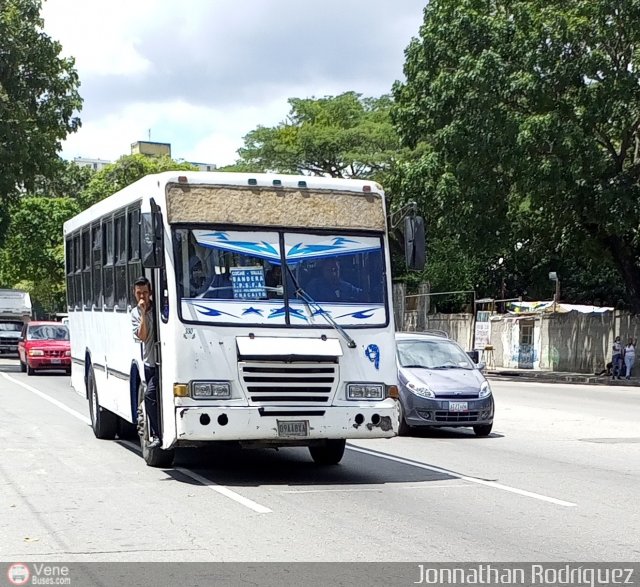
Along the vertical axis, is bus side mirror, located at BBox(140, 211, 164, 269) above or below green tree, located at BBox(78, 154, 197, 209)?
below

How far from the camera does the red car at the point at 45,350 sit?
1308 inches

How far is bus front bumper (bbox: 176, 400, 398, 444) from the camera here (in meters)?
10.8

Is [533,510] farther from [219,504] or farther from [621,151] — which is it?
[621,151]

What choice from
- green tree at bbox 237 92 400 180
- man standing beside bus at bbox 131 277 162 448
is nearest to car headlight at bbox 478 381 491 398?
man standing beside bus at bbox 131 277 162 448

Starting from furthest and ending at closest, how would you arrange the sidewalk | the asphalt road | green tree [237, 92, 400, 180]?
green tree [237, 92, 400, 180] < the sidewalk < the asphalt road

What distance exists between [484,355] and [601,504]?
39.7 metres

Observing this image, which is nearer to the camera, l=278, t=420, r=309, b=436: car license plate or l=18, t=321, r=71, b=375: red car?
l=278, t=420, r=309, b=436: car license plate

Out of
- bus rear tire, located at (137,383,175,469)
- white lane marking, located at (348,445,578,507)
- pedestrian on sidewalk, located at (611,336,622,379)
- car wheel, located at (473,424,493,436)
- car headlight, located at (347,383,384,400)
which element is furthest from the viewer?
pedestrian on sidewalk, located at (611,336,622,379)

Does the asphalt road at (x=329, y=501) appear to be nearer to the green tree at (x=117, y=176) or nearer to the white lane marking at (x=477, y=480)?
the white lane marking at (x=477, y=480)

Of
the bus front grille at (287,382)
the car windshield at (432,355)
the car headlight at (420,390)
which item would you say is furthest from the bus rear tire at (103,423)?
the bus front grille at (287,382)

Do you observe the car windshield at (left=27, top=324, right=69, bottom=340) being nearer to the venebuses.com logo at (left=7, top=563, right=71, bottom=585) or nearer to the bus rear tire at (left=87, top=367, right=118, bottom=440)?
the bus rear tire at (left=87, top=367, right=118, bottom=440)

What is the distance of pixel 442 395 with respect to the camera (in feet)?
53.5

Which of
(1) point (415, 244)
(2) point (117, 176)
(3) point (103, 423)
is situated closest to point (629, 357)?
(3) point (103, 423)

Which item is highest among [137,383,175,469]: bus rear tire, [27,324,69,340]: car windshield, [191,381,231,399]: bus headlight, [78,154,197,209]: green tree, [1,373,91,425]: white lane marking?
[78,154,197,209]: green tree
